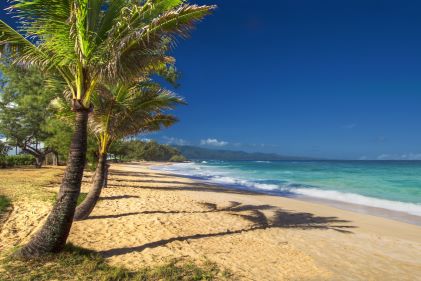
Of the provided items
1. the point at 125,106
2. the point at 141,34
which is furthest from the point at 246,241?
the point at 141,34

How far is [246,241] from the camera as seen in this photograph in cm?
805

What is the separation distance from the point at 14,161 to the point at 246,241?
2803 cm

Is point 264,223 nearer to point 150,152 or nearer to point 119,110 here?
point 119,110

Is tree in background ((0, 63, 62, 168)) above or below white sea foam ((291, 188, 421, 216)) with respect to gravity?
above

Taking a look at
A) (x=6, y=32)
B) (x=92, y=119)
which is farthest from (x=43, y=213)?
(x=6, y=32)

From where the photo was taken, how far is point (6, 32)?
5902 millimetres

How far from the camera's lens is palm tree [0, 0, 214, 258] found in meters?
5.65

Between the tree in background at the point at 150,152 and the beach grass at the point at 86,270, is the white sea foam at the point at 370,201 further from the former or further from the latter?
the tree in background at the point at 150,152

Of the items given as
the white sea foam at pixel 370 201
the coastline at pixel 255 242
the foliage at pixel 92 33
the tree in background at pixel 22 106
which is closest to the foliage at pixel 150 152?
A: the tree in background at pixel 22 106


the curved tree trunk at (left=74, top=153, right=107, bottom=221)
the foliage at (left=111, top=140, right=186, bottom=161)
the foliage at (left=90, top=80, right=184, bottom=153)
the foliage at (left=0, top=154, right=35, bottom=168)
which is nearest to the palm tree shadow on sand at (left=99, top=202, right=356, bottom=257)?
the curved tree trunk at (left=74, top=153, right=107, bottom=221)

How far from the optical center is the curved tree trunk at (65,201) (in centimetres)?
575

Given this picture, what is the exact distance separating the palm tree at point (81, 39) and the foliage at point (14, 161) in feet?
78.4

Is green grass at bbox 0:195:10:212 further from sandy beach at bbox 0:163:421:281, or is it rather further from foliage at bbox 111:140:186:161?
foliage at bbox 111:140:186:161

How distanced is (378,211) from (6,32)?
17190mm
